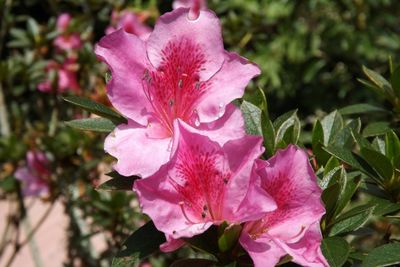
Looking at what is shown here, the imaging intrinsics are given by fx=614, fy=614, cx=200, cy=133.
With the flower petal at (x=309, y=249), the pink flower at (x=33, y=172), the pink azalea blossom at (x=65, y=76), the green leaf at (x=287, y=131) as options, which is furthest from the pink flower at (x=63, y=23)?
the flower petal at (x=309, y=249)

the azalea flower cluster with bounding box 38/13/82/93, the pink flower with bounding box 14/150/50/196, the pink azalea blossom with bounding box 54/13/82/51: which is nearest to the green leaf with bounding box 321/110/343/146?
the pink flower with bounding box 14/150/50/196

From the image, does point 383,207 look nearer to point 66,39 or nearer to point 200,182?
point 200,182

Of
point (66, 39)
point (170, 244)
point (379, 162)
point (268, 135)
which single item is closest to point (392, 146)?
point (379, 162)

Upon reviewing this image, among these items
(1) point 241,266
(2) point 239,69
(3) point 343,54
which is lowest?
(3) point 343,54

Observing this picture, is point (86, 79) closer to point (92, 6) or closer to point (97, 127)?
point (92, 6)

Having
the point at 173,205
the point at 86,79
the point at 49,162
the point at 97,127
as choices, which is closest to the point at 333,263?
the point at 173,205
